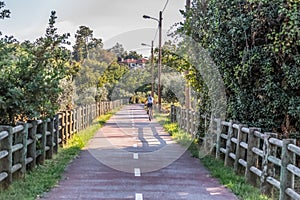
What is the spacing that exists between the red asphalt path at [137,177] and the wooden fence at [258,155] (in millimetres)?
740

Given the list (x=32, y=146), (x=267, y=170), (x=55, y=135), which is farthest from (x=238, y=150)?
(x=55, y=135)

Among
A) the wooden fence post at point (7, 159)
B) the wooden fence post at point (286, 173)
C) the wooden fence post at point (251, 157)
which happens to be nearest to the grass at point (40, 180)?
the wooden fence post at point (7, 159)

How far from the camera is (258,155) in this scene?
1048 cm

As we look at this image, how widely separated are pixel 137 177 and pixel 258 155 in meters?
2.78

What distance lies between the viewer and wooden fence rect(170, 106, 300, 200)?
27.4 feet

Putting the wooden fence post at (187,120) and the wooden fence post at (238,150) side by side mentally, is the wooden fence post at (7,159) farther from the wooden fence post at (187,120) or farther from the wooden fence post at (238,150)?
the wooden fence post at (187,120)

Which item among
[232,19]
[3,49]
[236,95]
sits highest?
[232,19]

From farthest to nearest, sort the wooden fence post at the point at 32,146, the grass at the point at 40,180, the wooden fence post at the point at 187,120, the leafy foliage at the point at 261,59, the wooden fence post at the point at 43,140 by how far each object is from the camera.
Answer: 1. the wooden fence post at the point at 187,120
2. the wooden fence post at the point at 43,140
3. the leafy foliage at the point at 261,59
4. the wooden fence post at the point at 32,146
5. the grass at the point at 40,180

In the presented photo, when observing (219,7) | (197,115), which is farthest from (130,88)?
(219,7)

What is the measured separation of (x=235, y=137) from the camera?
41.8 feet

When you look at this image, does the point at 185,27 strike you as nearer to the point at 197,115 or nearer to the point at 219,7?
the point at 197,115

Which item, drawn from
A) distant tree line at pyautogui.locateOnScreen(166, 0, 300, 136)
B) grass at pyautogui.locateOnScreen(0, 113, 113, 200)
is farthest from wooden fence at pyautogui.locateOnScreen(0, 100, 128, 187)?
distant tree line at pyautogui.locateOnScreen(166, 0, 300, 136)

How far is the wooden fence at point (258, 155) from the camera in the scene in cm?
834

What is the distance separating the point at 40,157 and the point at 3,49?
3.18 metres
